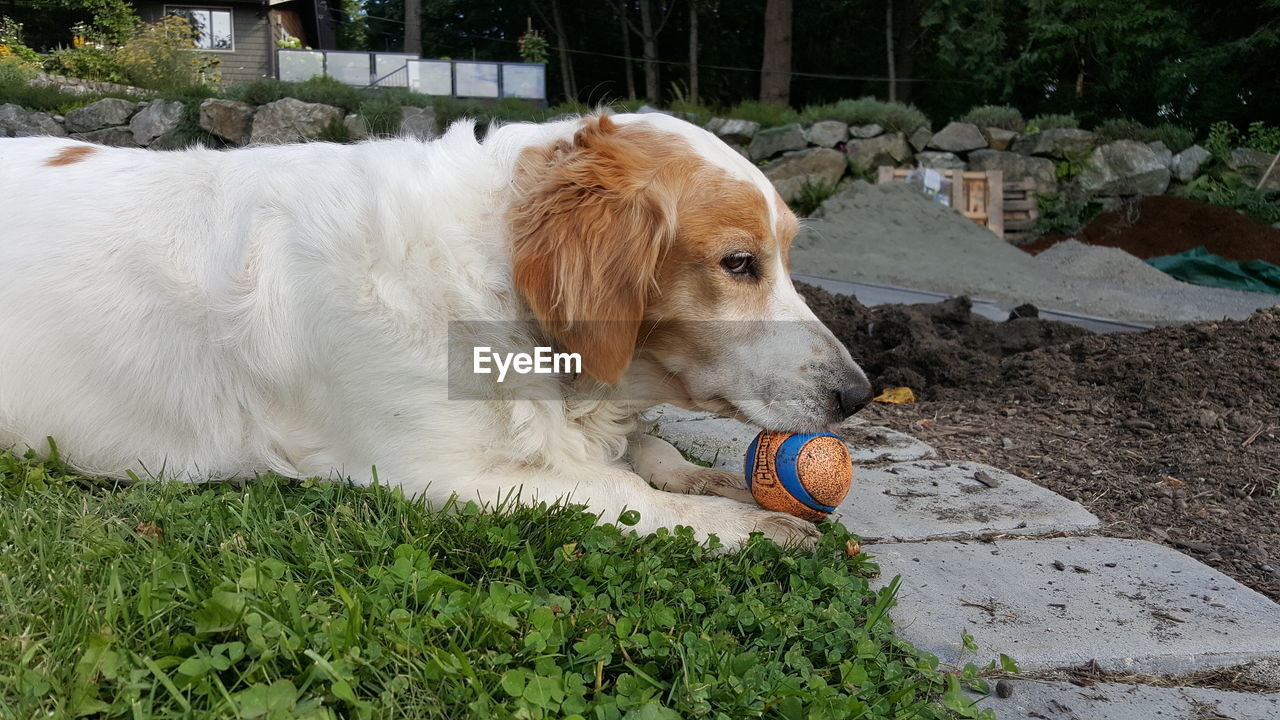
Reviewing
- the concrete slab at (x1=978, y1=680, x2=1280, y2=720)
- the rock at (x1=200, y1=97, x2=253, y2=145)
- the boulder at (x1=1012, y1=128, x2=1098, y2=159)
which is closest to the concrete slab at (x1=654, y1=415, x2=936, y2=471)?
the concrete slab at (x1=978, y1=680, x2=1280, y2=720)

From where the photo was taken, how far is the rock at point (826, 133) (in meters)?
13.5

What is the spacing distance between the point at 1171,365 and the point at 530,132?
324cm

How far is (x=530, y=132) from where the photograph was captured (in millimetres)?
2715

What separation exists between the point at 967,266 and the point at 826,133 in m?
4.58

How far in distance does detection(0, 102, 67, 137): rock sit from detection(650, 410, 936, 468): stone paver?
12785 mm

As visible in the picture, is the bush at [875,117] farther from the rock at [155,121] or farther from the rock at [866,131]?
the rock at [155,121]

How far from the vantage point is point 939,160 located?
13.6m

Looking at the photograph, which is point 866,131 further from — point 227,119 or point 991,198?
point 227,119

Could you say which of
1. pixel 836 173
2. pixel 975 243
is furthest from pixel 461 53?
pixel 975 243

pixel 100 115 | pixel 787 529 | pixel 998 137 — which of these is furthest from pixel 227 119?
pixel 787 529

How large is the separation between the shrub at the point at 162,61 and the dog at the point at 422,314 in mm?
13980

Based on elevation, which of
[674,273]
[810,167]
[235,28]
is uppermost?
[235,28]

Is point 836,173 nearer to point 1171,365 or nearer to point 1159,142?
point 1159,142

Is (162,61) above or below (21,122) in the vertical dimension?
above
